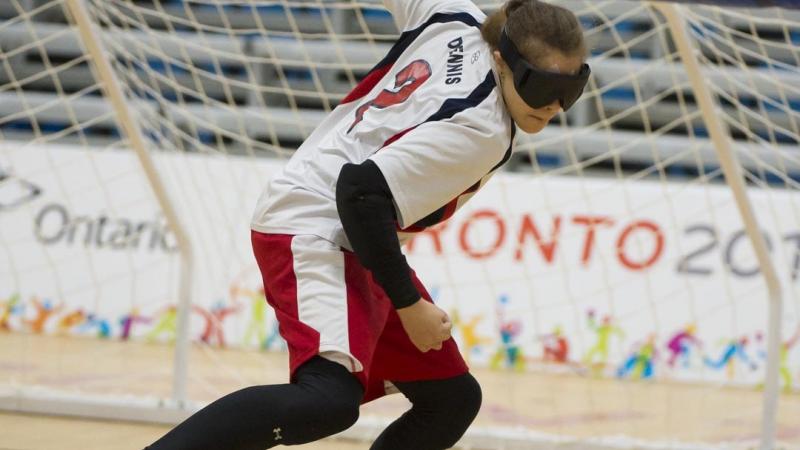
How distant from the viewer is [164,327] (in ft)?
16.3

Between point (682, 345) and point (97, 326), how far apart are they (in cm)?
245

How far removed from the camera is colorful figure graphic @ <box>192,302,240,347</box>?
15.9ft

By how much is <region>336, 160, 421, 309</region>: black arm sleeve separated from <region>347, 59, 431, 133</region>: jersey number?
0.17m

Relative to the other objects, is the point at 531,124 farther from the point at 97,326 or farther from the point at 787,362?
the point at 97,326

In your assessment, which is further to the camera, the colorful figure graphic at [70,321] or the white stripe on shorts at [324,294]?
the colorful figure graphic at [70,321]

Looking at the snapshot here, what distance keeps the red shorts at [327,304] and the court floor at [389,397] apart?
1.07 meters

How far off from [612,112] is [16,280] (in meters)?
3.15

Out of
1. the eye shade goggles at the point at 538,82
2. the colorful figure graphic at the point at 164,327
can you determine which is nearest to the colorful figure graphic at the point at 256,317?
the colorful figure graphic at the point at 164,327

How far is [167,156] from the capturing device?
Result: 193 inches

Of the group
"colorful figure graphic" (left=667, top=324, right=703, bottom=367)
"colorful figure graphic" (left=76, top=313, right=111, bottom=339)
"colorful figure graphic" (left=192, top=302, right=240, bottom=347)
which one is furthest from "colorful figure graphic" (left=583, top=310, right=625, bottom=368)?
"colorful figure graphic" (left=76, top=313, right=111, bottom=339)

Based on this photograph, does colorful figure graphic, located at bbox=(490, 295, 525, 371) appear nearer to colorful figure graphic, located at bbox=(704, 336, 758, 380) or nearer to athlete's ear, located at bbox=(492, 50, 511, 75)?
colorful figure graphic, located at bbox=(704, 336, 758, 380)

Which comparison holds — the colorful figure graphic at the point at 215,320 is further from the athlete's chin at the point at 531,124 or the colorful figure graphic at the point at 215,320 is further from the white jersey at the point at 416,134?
the athlete's chin at the point at 531,124

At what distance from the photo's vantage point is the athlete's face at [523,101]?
67.1 inches

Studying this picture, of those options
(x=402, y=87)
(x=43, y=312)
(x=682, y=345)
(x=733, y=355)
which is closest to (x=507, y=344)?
(x=682, y=345)
